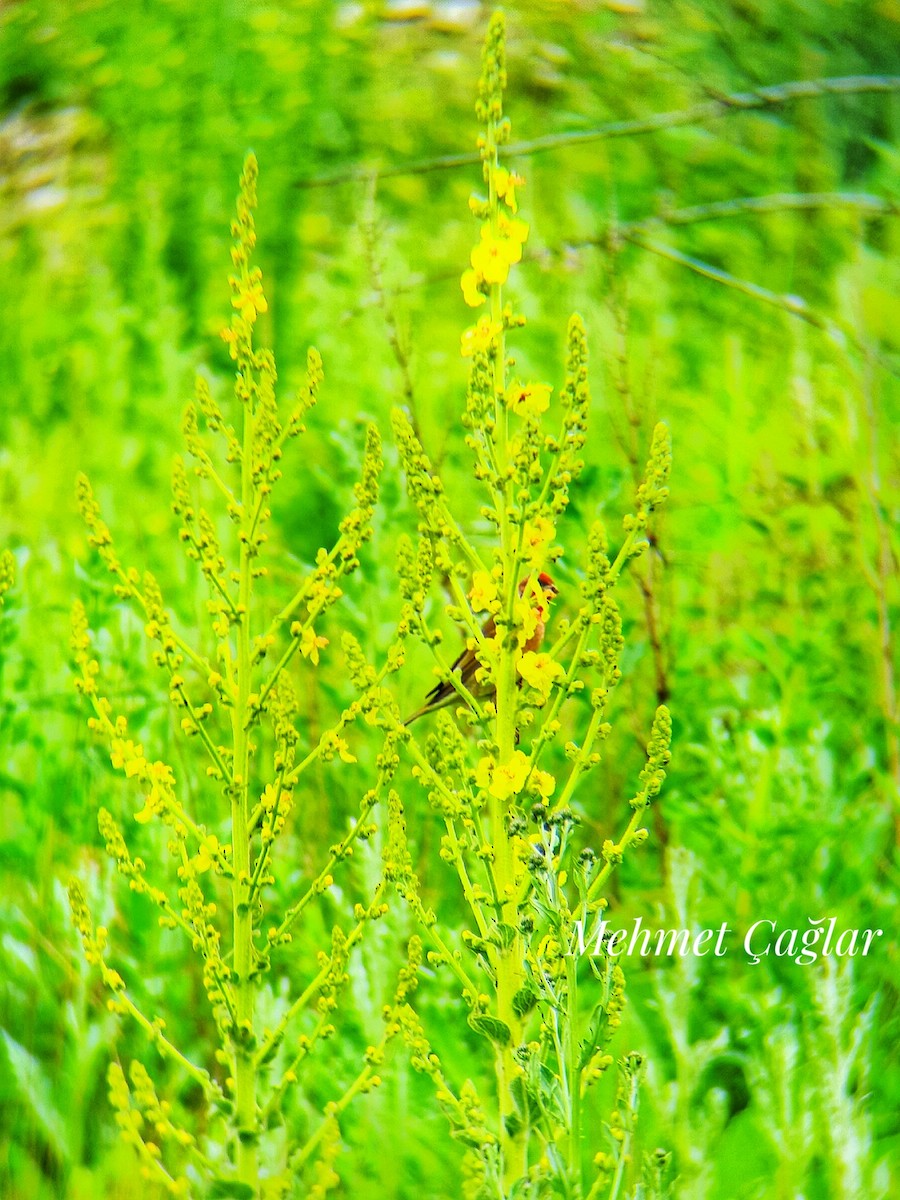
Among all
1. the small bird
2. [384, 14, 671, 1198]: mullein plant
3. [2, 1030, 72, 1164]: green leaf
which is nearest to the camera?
[384, 14, 671, 1198]: mullein plant

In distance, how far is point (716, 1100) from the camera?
1.51 m

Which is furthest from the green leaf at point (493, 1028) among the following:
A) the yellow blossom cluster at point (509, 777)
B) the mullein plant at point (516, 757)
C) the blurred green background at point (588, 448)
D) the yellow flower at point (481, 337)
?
the yellow flower at point (481, 337)

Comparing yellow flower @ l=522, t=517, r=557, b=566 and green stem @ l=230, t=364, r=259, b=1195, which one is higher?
yellow flower @ l=522, t=517, r=557, b=566

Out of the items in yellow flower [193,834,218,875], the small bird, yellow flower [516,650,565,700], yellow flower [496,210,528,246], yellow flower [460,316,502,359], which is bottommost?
the small bird

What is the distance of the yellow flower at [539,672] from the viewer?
1119 millimetres

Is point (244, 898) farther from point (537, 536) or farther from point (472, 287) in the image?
point (472, 287)

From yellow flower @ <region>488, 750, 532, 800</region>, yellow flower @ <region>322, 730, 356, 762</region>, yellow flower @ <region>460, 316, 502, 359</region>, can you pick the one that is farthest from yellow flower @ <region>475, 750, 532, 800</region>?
yellow flower @ <region>460, 316, 502, 359</region>

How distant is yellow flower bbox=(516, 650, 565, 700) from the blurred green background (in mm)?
600

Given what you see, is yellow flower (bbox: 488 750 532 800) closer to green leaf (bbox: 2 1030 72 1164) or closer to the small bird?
the small bird

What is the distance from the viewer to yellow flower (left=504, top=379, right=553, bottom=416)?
1.12 m

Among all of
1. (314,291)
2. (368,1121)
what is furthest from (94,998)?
(314,291)

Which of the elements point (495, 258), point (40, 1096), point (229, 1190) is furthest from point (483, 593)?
point (40, 1096)

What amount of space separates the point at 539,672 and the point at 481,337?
0.31 m

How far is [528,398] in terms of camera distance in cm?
114
